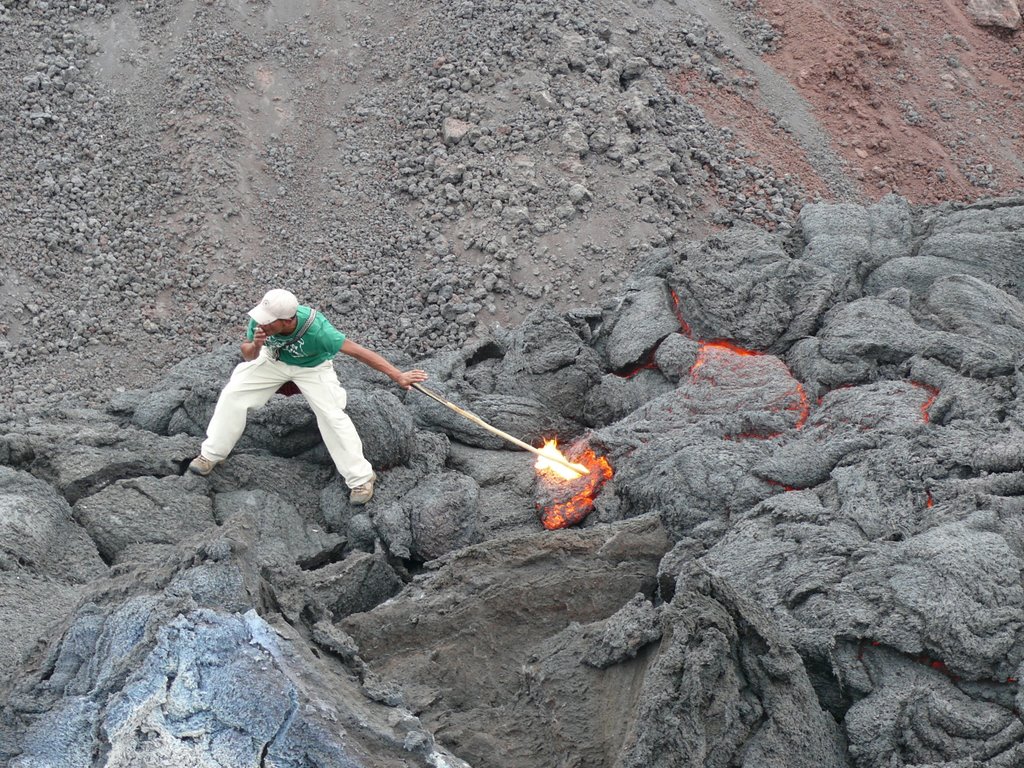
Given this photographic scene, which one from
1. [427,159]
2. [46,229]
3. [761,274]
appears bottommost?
[46,229]

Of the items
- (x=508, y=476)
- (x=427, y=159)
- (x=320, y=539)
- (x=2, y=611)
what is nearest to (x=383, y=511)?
(x=320, y=539)

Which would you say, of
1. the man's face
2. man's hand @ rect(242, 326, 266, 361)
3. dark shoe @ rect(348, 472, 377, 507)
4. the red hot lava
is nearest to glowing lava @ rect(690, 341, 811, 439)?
the red hot lava

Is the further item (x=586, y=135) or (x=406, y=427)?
(x=586, y=135)

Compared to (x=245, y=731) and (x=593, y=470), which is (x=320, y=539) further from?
(x=245, y=731)

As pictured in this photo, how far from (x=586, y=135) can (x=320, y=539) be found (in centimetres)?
612

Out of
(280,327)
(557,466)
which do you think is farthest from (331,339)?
(557,466)

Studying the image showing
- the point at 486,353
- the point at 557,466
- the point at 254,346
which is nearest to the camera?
the point at 254,346

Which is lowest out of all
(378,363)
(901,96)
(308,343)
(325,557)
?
(325,557)

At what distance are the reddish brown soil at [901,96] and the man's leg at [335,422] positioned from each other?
7.17m

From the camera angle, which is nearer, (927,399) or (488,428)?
(927,399)

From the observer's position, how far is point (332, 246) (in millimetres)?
12867

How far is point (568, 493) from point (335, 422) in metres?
1.85

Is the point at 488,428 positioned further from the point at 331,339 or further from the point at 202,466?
the point at 202,466

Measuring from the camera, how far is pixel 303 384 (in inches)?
355
